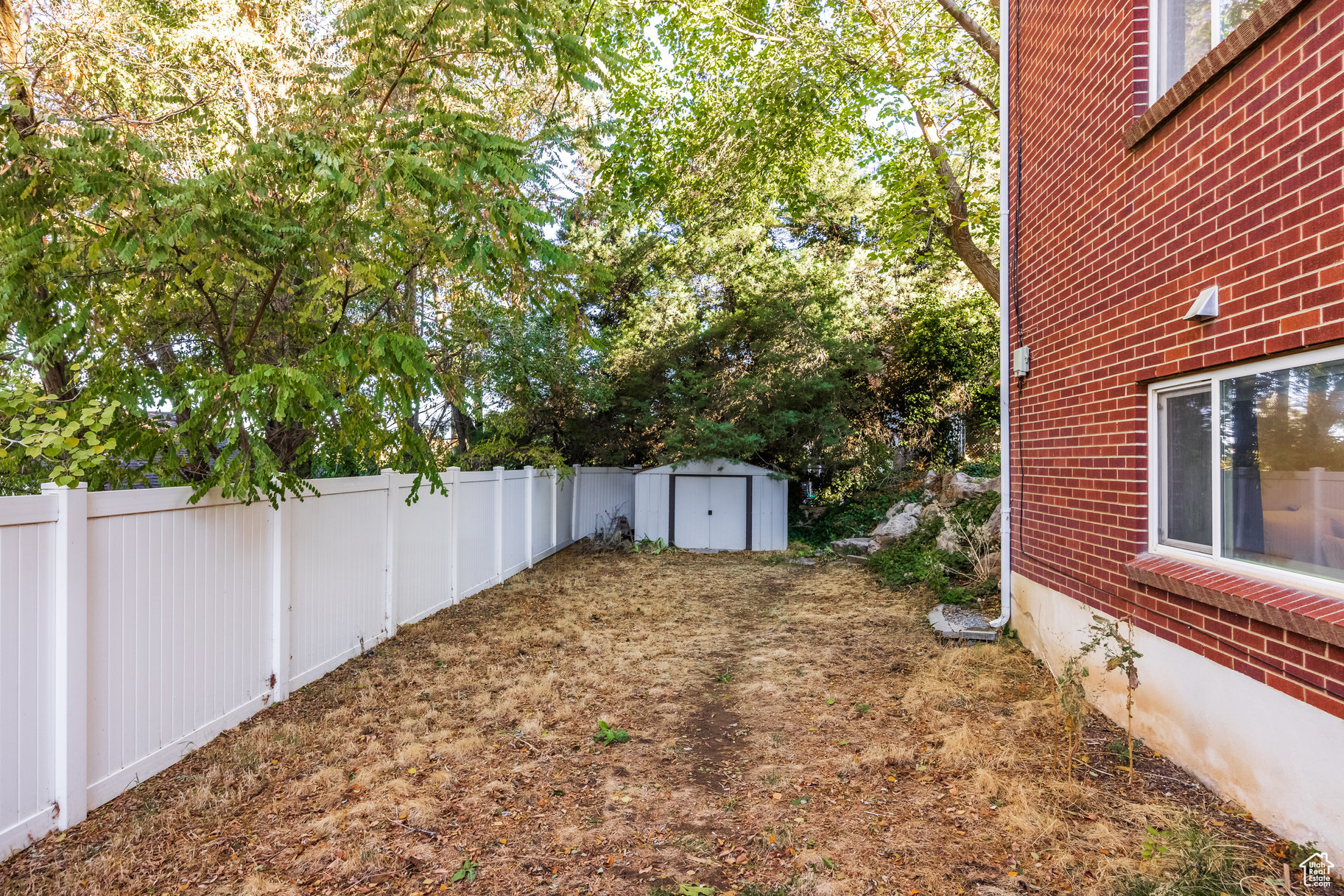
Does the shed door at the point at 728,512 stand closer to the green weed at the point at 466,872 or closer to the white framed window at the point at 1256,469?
the white framed window at the point at 1256,469

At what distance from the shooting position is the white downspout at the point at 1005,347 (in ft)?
21.3

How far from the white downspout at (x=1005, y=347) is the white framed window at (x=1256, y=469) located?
2325 mm

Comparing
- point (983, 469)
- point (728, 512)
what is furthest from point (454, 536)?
point (983, 469)

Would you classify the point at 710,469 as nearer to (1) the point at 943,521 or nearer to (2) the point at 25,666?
(1) the point at 943,521

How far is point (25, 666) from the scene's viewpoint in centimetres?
298

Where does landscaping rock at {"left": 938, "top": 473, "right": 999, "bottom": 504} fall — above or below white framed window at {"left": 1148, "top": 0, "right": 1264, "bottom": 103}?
below

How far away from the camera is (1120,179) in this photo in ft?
14.5

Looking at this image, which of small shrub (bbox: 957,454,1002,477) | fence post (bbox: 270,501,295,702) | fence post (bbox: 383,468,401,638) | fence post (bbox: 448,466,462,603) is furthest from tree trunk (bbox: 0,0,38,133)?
small shrub (bbox: 957,454,1002,477)

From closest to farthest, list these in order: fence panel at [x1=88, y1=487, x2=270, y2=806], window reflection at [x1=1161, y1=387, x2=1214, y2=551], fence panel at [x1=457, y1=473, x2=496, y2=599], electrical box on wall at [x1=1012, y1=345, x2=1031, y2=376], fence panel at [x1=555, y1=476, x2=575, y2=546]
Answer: fence panel at [x1=88, y1=487, x2=270, y2=806] < window reflection at [x1=1161, y1=387, x2=1214, y2=551] < electrical box on wall at [x1=1012, y1=345, x2=1031, y2=376] < fence panel at [x1=457, y1=473, x2=496, y2=599] < fence panel at [x1=555, y1=476, x2=575, y2=546]

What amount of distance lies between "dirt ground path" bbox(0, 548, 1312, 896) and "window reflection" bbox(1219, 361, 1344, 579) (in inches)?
47.4

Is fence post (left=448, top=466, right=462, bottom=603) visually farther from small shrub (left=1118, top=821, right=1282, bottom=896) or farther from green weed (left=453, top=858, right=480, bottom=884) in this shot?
small shrub (left=1118, top=821, right=1282, bottom=896)

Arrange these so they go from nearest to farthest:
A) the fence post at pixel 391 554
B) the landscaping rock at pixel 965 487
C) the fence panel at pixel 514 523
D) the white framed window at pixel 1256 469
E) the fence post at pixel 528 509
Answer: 1. the white framed window at pixel 1256 469
2. the fence post at pixel 391 554
3. the fence panel at pixel 514 523
4. the landscaping rock at pixel 965 487
5. the fence post at pixel 528 509

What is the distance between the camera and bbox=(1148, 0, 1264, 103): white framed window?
140 inches

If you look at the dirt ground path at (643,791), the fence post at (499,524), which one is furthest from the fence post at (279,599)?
the fence post at (499,524)
